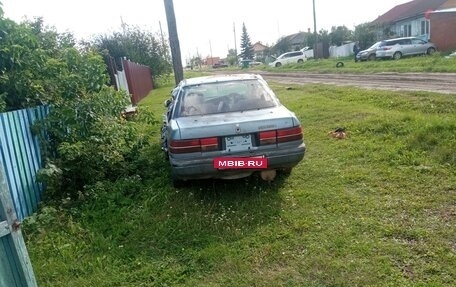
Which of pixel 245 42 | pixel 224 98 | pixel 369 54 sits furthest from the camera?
pixel 245 42

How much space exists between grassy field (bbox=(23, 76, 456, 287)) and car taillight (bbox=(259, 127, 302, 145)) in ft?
2.20

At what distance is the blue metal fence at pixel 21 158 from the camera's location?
3918 mm

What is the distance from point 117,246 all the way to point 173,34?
24.1 feet

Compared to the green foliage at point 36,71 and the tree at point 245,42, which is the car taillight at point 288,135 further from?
the tree at point 245,42

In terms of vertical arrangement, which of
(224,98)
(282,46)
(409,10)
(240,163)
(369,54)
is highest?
(409,10)

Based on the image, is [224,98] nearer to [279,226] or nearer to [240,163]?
[240,163]

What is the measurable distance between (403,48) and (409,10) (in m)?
14.5

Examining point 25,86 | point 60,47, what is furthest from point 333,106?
point 25,86

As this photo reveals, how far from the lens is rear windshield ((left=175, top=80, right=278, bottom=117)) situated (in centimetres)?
464

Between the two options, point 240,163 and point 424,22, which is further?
point 424,22

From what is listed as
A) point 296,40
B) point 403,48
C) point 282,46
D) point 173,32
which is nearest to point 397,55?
point 403,48

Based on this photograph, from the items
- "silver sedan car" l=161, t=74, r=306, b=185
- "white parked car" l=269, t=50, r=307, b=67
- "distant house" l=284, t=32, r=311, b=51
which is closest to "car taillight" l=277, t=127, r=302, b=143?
"silver sedan car" l=161, t=74, r=306, b=185

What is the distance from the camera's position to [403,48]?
83.4 ft

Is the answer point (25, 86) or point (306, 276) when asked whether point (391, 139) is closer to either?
point (306, 276)
